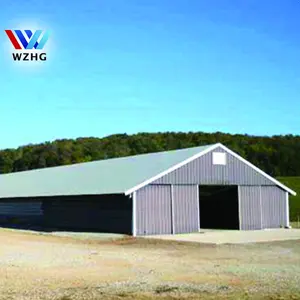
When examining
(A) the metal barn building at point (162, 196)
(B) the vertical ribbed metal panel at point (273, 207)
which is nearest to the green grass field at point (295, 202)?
(B) the vertical ribbed metal panel at point (273, 207)

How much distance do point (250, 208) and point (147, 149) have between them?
7124cm

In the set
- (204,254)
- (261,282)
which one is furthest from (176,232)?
(261,282)

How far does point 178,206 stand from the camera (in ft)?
101

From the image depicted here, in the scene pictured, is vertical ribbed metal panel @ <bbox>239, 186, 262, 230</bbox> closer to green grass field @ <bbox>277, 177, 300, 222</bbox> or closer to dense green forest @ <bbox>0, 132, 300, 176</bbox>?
green grass field @ <bbox>277, 177, 300, 222</bbox>

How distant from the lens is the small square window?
108 feet

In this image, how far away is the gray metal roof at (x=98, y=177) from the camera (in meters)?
31.3

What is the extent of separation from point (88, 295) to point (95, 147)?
96806 millimetres

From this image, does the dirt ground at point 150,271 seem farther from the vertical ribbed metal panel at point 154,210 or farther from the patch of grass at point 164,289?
the vertical ribbed metal panel at point 154,210

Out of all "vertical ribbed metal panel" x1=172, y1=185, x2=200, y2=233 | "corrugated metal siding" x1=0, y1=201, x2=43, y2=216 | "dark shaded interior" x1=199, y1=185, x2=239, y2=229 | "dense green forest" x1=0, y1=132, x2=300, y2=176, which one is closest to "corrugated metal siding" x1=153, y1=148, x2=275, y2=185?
"vertical ribbed metal panel" x1=172, y1=185, x2=200, y2=233

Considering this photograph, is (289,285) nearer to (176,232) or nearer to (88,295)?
(88,295)

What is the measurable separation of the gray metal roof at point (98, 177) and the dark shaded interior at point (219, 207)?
309 cm

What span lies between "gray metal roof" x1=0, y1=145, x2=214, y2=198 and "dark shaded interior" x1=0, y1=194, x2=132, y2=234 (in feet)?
1.83

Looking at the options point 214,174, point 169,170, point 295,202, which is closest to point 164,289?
point 169,170

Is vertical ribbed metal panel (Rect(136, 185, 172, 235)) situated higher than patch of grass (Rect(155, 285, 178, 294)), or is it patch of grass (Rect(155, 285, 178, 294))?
vertical ribbed metal panel (Rect(136, 185, 172, 235))
